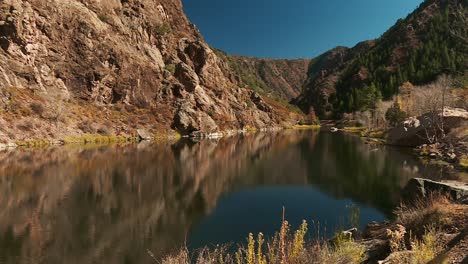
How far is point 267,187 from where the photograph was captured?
98.1 ft

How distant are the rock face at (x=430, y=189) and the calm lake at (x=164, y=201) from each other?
1756mm

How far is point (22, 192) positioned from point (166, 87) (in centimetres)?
8673

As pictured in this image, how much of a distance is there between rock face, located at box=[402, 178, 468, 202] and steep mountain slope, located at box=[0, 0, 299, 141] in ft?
191

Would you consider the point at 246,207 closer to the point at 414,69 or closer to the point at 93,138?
the point at 93,138

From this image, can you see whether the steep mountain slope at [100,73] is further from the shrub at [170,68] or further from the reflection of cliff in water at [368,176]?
the reflection of cliff in water at [368,176]

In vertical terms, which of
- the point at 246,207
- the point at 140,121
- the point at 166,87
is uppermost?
the point at 166,87

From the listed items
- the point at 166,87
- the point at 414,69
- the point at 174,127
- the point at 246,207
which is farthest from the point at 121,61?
the point at 414,69

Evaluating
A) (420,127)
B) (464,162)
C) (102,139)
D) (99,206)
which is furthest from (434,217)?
(102,139)

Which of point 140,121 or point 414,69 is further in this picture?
point 414,69

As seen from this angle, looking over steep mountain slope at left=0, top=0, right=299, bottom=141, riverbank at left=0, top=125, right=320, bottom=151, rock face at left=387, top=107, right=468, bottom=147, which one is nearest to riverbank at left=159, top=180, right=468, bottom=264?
rock face at left=387, top=107, right=468, bottom=147

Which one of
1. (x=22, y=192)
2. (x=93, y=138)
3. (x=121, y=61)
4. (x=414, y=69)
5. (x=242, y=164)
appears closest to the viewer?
(x=22, y=192)

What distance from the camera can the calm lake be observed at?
15.6 metres

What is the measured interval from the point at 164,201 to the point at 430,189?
639 inches

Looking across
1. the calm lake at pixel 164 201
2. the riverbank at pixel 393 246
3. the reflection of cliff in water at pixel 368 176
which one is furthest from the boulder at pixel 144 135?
the riverbank at pixel 393 246
